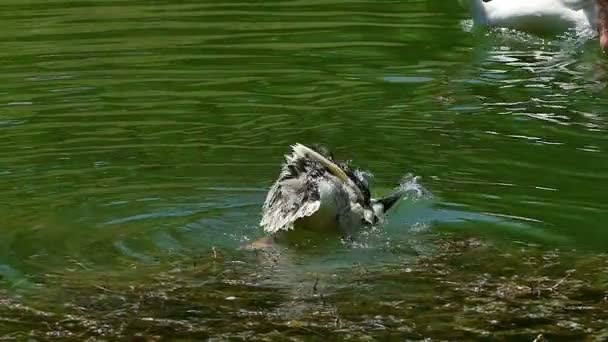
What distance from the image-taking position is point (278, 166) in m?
8.66

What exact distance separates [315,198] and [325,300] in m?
0.73

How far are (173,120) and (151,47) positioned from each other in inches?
111

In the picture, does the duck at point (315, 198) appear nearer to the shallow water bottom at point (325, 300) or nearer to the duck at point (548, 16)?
the shallow water bottom at point (325, 300)

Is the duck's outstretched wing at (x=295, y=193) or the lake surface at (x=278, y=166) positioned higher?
the duck's outstretched wing at (x=295, y=193)

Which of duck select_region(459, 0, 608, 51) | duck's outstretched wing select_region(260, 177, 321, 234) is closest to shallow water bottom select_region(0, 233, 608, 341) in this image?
duck's outstretched wing select_region(260, 177, 321, 234)

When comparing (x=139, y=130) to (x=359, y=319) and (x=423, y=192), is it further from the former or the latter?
(x=359, y=319)

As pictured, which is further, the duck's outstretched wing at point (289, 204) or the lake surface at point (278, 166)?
the duck's outstretched wing at point (289, 204)

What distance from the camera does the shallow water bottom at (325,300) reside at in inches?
228

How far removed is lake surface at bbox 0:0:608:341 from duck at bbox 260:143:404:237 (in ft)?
0.43

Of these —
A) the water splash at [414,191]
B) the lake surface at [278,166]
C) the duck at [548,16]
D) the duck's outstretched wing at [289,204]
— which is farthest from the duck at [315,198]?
the duck at [548,16]

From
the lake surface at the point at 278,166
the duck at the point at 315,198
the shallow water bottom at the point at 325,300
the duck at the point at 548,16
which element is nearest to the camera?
the shallow water bottom at the point at 325,300

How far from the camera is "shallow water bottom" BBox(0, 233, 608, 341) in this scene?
5.80 m

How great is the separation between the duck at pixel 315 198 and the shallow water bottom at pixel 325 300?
204 millimetres

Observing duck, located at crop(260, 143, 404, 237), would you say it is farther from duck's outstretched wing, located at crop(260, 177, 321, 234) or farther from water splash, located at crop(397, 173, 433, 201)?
water splash, located at crop(397, 173, 433, 201)
